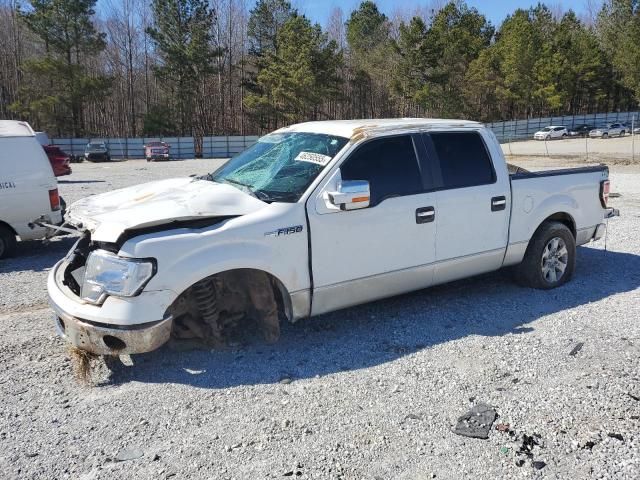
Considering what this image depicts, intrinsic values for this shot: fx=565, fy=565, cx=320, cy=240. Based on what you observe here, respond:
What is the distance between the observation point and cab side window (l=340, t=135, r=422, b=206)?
4.71 meters

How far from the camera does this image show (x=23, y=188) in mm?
7910

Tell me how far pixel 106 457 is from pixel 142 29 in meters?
62.5

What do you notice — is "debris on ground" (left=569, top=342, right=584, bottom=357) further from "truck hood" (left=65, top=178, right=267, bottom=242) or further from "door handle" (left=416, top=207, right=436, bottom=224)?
"truck hood" (left=65, top=178, right=267, bottom=242)

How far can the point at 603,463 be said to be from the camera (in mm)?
3076

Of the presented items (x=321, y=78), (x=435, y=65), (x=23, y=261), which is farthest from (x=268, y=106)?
(x=23, y=261)

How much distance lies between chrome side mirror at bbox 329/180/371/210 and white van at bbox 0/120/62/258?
5.10 meters

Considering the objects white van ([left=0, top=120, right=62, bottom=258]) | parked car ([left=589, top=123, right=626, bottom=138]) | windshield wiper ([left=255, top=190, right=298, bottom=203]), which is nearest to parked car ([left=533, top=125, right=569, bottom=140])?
parked car ([left=589, top=123, right=626, bottom=138])

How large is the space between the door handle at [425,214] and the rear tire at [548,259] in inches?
61.4

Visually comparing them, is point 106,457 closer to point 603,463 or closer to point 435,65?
point 603,463

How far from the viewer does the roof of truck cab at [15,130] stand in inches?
311

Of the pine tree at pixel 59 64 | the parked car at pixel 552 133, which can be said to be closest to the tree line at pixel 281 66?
the pine tree at pixel 59 64

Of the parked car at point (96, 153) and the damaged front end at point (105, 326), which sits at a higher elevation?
the parked car at point (96, 153)

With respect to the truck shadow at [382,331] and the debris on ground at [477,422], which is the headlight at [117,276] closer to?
the truck shadow at [382,331]

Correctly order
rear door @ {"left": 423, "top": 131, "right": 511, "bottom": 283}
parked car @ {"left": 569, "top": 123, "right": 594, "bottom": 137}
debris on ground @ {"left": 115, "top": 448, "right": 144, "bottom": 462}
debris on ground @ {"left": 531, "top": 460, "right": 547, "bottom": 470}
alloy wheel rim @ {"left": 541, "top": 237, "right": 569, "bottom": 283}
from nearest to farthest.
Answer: debris on ground @ {"left": 531, "top": 460, "right": 547, "bottom": 470} < debris on ground @ {"left": 115, "top": 448, "right": 144, "bottom": 462} < rear door @ {"left": 423, "top": 131, "right": 511, "bottom": 283} < alloy wheel rim @ {"left": 541, "top": 237, "right": 569, "bottom": 283} < parked car @ {"left": 569, "top": 123, "right": 594, "bottom": 137}
